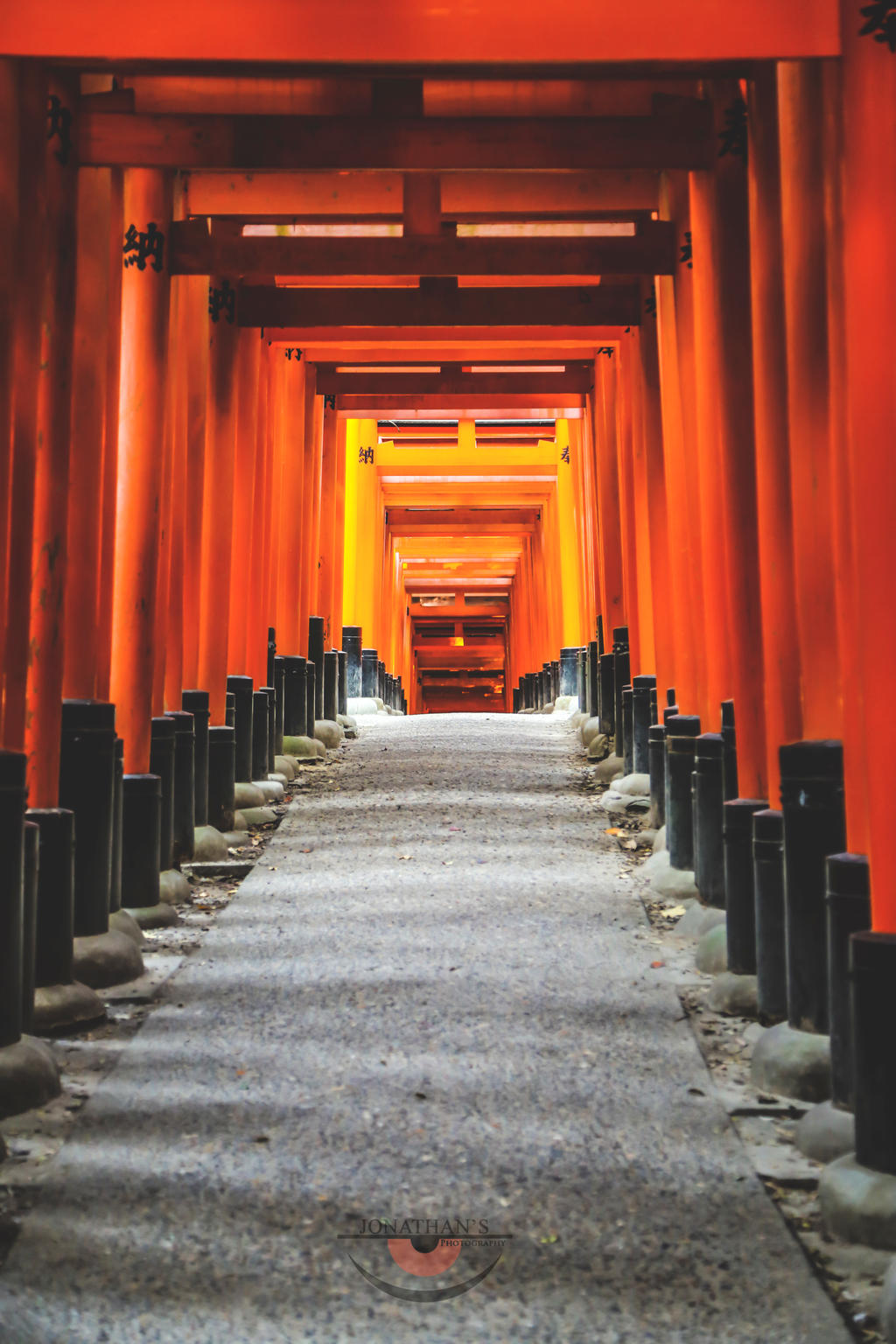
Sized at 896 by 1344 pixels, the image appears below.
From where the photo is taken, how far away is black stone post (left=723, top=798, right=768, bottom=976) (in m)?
4.43

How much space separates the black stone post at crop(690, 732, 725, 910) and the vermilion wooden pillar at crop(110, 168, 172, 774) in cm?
249

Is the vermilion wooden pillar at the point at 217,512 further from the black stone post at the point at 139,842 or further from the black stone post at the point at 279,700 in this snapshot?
the black stone post at the point at 279,700

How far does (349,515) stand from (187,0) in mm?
13363

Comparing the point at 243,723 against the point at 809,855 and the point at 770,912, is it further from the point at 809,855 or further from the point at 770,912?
the point at 809,855

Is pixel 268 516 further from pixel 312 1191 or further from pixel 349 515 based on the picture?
pixel 312 1191

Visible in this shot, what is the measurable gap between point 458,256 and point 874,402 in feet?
14.9

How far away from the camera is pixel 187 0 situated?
3557 millimetres

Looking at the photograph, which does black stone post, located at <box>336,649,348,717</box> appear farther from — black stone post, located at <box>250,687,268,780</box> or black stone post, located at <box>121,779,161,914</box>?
black stone post, located at <box>121,779,161,914</box>

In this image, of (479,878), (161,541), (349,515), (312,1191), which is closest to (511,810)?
(479,878)

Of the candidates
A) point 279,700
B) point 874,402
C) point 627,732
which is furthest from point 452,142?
point 279,700

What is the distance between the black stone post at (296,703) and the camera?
11.6 metres

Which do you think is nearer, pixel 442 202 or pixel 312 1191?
pixel 312 1191

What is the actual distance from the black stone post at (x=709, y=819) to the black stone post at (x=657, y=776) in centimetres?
166

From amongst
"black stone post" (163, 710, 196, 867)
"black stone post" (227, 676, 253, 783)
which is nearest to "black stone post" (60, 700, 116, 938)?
"black stone post" (163, 710, 196, 867)
